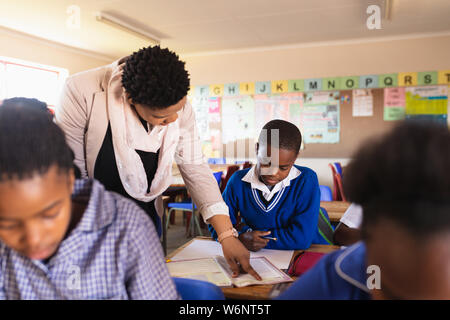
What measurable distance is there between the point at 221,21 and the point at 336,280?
385 cm

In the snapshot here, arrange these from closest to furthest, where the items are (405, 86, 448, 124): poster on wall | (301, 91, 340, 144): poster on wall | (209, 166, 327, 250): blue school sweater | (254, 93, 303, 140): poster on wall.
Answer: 1. (209, 166, 327, 250): blue school sweater
2. (405, 86, 448, 124): poster on wall
3. (301, 91, 340, 144): poster on wall
4. (254, 93, 303, 140): poster on wall

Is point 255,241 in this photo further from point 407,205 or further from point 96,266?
point 407,205

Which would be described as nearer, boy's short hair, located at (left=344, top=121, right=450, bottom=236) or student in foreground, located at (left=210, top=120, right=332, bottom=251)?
boy's short hair, located at (left=344, top=121, right=450, bottom=236)

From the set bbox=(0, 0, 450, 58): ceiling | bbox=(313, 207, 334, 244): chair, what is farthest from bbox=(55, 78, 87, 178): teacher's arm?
bbox=(0, 0, 450, 58): ceiling

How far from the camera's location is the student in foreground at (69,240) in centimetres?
64

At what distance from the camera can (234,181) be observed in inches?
71.2

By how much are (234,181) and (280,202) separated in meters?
0.27

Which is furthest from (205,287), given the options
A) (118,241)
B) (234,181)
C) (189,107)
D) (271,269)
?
(234,181)

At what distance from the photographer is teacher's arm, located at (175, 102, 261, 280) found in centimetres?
136

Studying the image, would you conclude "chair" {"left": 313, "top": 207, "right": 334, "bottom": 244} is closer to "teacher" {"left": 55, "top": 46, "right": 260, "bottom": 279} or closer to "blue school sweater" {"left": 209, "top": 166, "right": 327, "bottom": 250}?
"blue school sweater" {"left": 209, "top": 166, "right": 327, "bottom": 250}

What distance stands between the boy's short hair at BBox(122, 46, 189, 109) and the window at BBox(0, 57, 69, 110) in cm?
351

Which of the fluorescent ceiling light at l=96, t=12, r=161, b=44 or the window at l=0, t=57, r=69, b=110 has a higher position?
the fluorescent ceiling light at l=96, t=12, r=161, b=44

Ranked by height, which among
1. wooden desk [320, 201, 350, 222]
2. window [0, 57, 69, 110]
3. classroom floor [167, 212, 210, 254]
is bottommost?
classroom floor [167, 212, 210, 254]

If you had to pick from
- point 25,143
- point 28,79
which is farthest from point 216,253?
point 28,79
